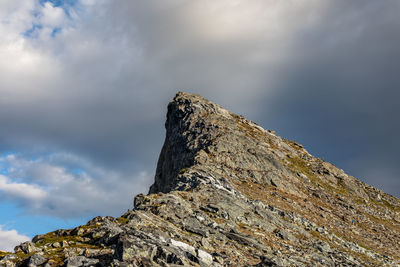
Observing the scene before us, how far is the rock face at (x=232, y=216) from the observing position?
29188 millimetres

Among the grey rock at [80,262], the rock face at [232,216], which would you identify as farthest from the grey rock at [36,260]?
the grey rock at [80,262]

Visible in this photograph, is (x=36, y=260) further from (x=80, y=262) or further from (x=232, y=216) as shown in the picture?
(x=232, y=216)

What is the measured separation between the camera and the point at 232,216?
49219 millimetres

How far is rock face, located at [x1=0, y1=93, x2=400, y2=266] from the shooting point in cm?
2919

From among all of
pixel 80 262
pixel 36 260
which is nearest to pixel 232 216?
pixel 80 262

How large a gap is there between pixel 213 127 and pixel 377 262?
150ft

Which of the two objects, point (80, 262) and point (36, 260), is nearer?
point (80, 262)

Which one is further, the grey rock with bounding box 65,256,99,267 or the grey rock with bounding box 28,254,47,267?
the grey rock with bounding box 28,254,47,267

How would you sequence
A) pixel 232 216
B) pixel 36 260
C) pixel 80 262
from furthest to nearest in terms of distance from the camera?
pixel 232 216, pixel 36 260, pixel 80 262

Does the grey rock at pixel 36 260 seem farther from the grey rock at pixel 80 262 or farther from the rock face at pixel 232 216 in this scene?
the grey rock at pixel 80 262

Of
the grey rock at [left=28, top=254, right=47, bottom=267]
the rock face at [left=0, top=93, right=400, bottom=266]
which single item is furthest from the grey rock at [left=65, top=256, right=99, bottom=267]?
the grey rock at [left=28, top=254, right=47, bottom=267]

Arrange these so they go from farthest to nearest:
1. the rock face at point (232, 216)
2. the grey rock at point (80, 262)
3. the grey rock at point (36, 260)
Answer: the rock face at point (232, 216)
the grey rock at point (36, 260)
the grey rock at point (80, 262)

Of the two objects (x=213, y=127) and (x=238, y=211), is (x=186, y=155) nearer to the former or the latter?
(x=213, y=127)

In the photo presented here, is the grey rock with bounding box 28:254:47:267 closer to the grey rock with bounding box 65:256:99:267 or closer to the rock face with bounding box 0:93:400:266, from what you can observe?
the rock face with bounding box 0:93:400:266
